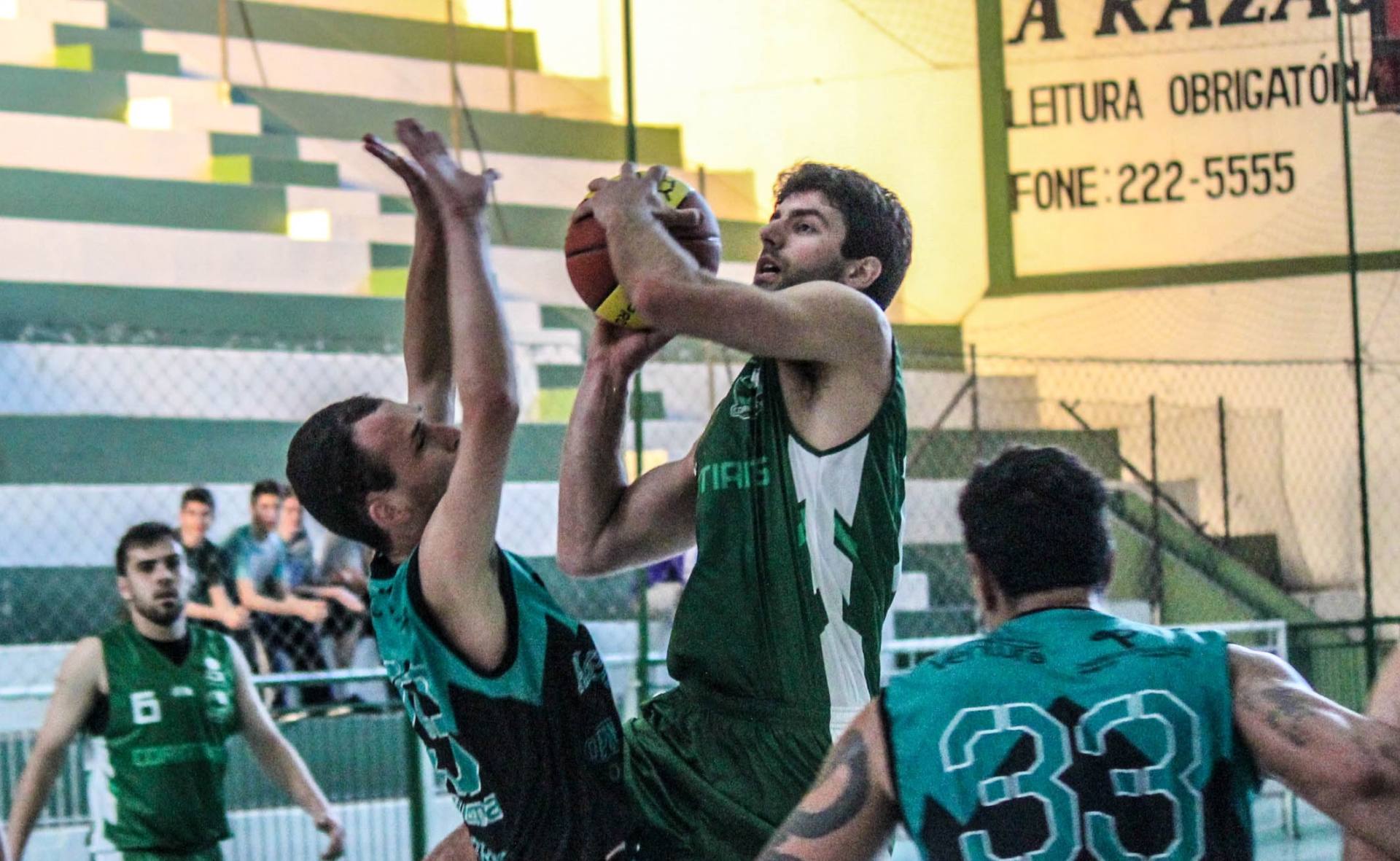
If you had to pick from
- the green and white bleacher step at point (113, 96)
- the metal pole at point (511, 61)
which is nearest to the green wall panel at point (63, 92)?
the green and white bleacher step at point (113, 96)

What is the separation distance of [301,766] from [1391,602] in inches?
218

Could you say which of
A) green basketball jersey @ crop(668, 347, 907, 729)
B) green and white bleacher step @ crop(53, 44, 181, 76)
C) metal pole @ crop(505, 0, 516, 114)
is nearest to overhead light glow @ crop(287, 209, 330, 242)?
green and white bleacher step @ crop(53, 44, 181, 76)

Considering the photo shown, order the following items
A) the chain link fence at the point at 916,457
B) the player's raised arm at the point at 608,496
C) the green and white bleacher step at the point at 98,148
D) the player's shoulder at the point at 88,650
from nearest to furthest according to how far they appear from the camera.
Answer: the player's raised arm at the point at 608,496, the player's shoulder at the point at 88,650, the chain link fence at the point at 916,457, the green and white bleacher step at the point at 98,148

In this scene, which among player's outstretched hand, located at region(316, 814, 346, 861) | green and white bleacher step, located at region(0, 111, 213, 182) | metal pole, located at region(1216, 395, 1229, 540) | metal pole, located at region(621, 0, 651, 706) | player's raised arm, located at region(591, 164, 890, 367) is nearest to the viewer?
player's raised arm, located at region(591, 164, 890, 367)

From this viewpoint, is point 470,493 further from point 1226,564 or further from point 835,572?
point 1226,564

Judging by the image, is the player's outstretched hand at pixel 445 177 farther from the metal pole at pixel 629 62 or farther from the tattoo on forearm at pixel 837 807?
the metal pole at pixel 629 62

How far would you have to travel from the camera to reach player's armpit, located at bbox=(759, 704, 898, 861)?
234 centimetres

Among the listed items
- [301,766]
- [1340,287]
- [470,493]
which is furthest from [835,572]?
[1340,287]

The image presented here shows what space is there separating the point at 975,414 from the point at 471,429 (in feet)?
22.5

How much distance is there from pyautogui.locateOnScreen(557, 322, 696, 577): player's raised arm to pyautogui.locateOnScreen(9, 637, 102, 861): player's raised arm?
2.41 meters

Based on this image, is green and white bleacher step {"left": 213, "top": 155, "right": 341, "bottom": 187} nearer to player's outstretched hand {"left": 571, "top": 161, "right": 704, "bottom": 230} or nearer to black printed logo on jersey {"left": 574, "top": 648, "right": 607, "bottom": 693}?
player's outstretched hand {"left": 571, "top": 161, "right": 704, "bottom": 230}

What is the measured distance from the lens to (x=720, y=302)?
2.73 meters

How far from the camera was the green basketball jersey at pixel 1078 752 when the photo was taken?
225 cm

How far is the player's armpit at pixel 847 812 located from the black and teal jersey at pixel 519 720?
0.64 meters
